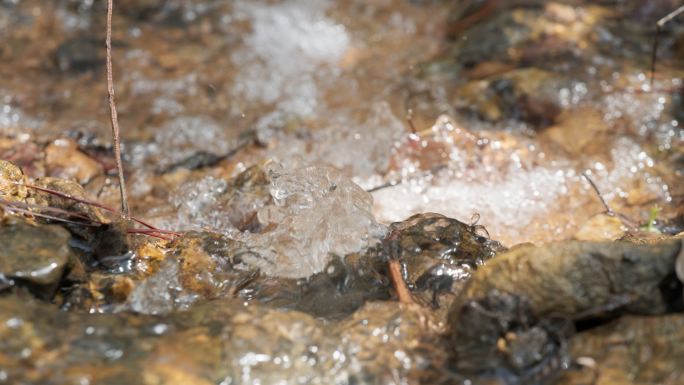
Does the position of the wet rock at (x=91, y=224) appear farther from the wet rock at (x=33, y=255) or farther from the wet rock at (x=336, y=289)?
the wet rock at (x=336, y=289)

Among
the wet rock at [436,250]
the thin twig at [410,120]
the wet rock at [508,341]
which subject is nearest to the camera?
the wet rock at [508,341]

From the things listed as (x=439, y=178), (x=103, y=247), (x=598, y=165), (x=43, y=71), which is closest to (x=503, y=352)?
(x=103, y=247)

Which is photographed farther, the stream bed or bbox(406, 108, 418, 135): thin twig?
bbox(406, 108, 418, 135): thin twig

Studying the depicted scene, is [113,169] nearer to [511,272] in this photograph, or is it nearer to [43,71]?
[43,71]

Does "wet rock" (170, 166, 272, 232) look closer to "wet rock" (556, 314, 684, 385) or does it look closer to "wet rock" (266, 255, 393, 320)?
"wet rock" (266, 255, 393, 320)

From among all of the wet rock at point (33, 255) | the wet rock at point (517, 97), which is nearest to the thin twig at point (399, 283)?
the wet rock at point (33, 255)

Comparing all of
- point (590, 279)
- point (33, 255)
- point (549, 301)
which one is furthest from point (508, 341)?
point (33, 255)

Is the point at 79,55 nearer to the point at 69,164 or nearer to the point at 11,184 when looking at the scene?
the point at 69,164

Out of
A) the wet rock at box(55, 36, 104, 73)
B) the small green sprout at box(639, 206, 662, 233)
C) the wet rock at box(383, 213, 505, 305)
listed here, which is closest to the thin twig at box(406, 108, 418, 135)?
the wet rock at box(383, 213, 505, 305)
